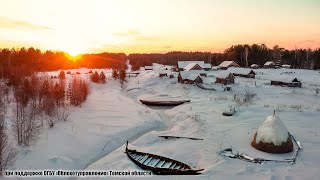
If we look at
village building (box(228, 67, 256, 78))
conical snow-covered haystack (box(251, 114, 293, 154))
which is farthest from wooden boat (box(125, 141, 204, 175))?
village building (box(228, 67, 256, 78))

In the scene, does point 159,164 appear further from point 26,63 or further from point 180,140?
point 26,63

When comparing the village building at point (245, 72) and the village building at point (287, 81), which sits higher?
the village building at point (245, 72)

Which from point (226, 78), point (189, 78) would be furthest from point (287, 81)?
point (189, 78)

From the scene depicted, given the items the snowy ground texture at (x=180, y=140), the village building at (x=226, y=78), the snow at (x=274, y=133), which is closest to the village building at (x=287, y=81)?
the village building at (x=226, y=78)

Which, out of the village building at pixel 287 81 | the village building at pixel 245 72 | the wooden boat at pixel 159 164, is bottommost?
the wooden boat at pixel 159 164

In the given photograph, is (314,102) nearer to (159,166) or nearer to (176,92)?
(176,92)

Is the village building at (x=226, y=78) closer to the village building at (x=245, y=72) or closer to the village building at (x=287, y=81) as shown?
the village building at (x=287, y=81)

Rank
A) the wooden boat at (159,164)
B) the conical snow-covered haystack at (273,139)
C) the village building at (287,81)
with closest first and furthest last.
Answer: the wooden boat at (159,164), the conical snow-covered haystack at (273,139), the village building at (287,81)
